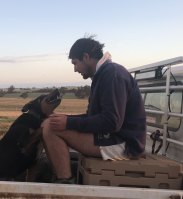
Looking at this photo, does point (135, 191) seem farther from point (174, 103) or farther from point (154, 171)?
point (174, 103)

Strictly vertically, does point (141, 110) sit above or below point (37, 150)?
above

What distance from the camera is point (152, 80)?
5.50m

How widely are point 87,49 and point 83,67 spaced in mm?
151

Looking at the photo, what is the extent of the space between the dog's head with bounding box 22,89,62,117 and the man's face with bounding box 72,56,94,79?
407 mm

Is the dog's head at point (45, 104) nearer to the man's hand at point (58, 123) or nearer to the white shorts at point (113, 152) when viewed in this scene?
the man's hand at point (58, 123)

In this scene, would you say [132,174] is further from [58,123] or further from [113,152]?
[58,123]

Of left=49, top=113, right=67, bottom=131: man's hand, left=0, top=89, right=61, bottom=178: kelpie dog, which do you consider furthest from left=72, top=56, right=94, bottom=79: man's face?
left=49, top=113, right=67, bottom=131: man's hand

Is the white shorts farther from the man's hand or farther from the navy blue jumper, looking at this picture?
the man's hand

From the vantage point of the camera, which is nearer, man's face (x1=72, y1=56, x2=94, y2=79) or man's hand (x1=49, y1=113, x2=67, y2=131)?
man's hand (x1=49, y1=113, x2=67, y2=131)

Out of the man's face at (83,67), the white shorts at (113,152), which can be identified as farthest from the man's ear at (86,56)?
the white shorts at (113,152)

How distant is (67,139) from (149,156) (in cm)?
80

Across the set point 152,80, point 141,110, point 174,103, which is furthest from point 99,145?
point 152,80

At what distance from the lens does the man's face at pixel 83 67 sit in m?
3.97

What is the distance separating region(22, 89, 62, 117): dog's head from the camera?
4.34m
